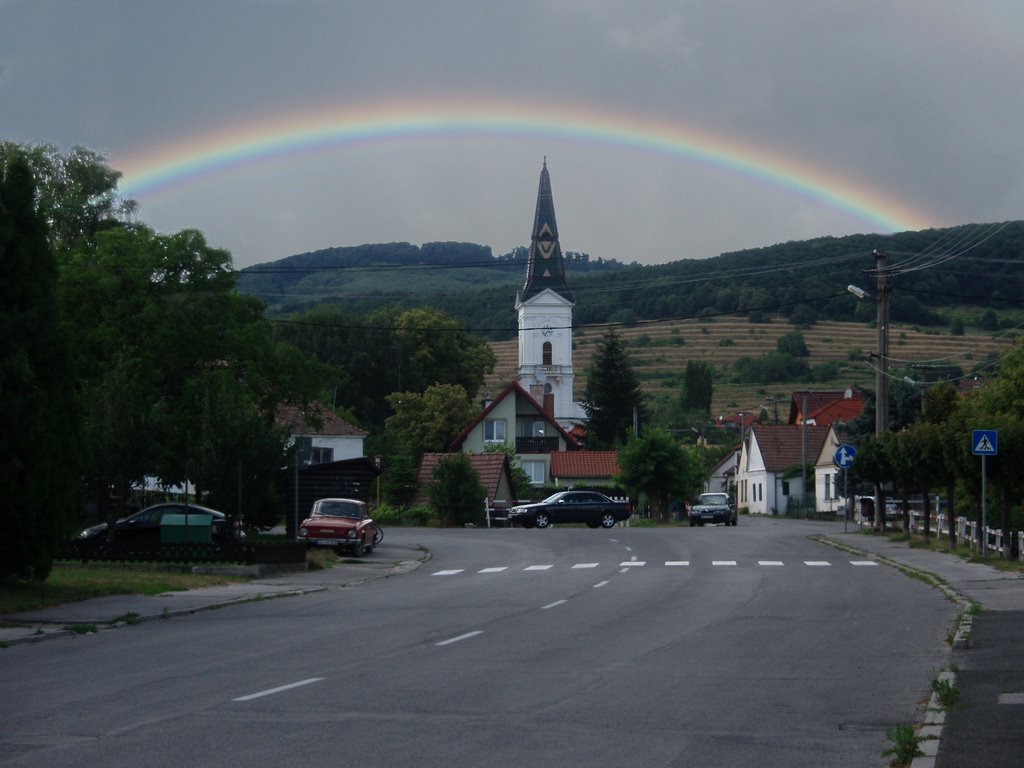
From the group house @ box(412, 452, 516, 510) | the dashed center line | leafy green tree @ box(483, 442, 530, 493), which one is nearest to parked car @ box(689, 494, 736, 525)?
house @ box(412, 452, 516, 510)

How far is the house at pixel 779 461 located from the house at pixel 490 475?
26041 millimetres

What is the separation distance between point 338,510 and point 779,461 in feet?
203

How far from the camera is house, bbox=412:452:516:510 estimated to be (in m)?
70.8

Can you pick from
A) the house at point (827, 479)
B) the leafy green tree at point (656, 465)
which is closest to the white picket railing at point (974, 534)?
the leafy green tree at point (656, 465)

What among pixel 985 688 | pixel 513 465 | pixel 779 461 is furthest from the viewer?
pixel 779 461

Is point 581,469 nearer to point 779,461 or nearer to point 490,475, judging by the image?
point 779,461

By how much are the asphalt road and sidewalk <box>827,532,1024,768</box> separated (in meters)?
0.37

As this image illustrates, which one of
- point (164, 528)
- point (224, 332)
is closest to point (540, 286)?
point (224, 332)

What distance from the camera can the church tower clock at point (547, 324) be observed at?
447 ft

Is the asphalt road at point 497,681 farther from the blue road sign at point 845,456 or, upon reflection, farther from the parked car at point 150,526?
the blue road sign at point 845,456

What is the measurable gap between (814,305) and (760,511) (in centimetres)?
8244

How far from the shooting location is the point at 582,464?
95.5 m

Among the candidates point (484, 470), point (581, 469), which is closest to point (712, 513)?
point (484, 470)

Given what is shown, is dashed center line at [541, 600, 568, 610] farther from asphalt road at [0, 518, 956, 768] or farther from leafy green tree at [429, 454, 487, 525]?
leafy green tree at [429, 454, 487, 525]
